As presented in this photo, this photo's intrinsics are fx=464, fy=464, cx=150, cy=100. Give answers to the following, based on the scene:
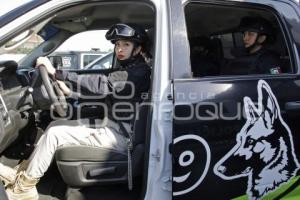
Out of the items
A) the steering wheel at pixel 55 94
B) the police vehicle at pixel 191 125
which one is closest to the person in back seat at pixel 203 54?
the police vehicle at pixel 191 125

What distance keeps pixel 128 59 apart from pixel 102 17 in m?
0.60

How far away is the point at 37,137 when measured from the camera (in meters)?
3.14

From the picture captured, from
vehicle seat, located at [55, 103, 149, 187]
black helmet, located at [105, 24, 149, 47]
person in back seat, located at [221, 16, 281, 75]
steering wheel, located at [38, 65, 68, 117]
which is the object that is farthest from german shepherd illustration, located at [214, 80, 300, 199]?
steering wheel, located at [38, 65, 68, 117]

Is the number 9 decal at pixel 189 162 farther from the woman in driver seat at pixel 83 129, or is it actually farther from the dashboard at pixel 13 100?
the dashboard at pixel 13 100

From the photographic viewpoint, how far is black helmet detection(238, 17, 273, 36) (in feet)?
9.76

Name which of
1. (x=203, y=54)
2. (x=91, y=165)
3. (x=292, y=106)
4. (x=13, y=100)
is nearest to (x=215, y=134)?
(x=292, y=106)

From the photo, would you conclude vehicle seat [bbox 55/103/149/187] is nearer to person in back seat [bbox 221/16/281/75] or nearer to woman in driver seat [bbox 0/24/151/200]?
woman in driver seat [bbox 0/24/151/200]

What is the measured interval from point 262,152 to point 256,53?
915 millimetres

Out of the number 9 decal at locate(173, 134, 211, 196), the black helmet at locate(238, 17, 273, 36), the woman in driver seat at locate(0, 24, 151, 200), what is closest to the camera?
the number 9 decal at locate(173, 134, 211, 196)

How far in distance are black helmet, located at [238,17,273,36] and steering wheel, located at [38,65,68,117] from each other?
4.35 ft

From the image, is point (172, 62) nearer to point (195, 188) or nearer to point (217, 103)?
point (217, 103)

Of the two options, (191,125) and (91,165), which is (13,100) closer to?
(91,165)

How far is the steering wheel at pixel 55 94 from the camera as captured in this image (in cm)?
271

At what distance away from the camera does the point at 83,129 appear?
9.08 ft
